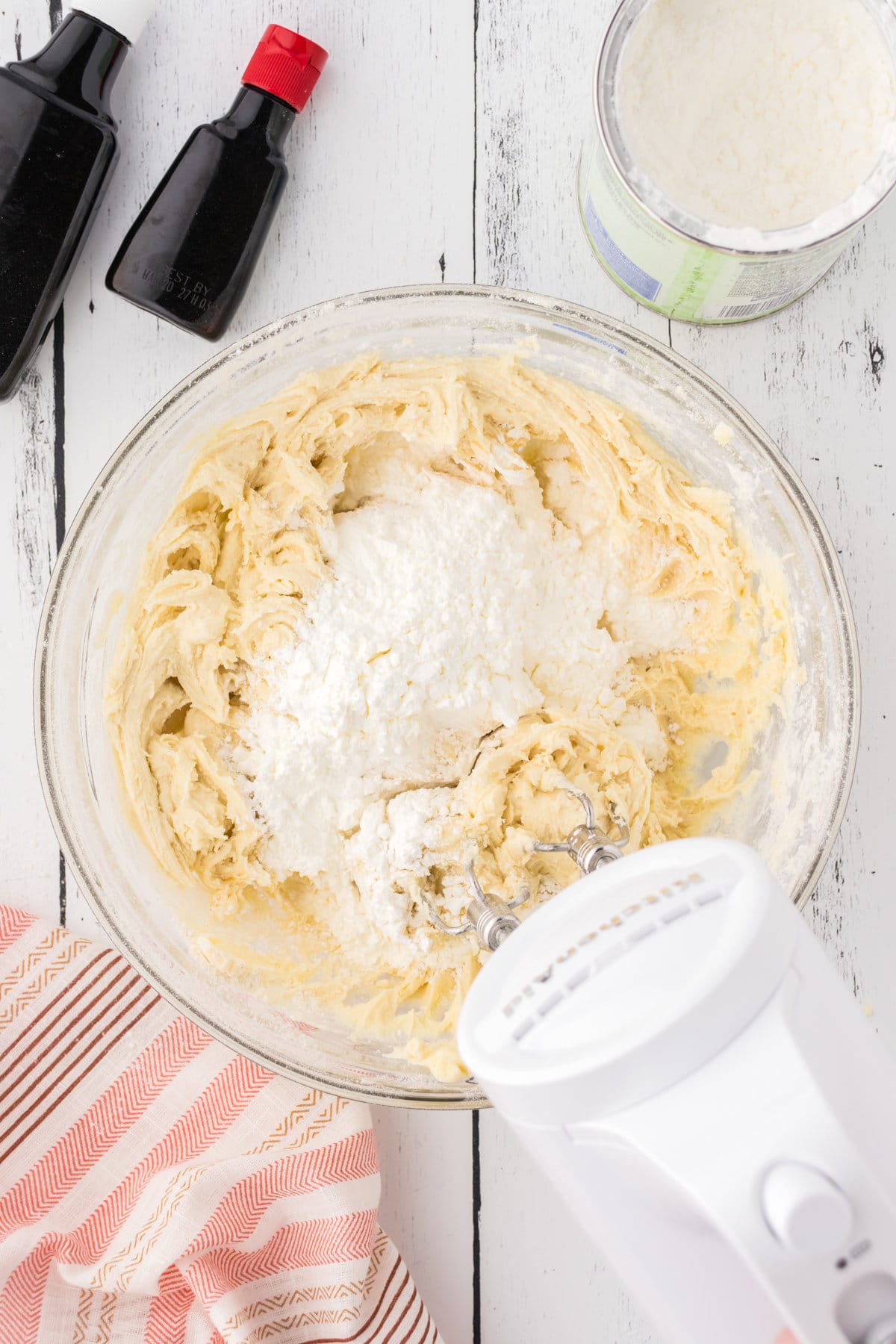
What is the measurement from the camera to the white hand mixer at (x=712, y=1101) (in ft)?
2.00

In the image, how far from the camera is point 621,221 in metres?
1.04

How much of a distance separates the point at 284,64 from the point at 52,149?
266 millimetres

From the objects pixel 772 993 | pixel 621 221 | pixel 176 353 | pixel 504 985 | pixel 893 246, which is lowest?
pixel 504 985

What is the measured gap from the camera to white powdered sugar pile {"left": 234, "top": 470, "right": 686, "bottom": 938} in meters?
1.07

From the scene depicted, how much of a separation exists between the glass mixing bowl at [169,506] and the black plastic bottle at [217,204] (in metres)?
0.13

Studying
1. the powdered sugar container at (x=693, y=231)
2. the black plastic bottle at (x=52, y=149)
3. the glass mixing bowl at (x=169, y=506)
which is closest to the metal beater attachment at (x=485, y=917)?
the glass mixing bowl at (x=169, y=506)

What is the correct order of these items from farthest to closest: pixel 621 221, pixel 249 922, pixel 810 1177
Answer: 1. pixel 249 922
2. pixel 621 221
3. pixel 810 1177

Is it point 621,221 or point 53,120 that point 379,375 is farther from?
point 53,120

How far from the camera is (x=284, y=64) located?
1.11 m

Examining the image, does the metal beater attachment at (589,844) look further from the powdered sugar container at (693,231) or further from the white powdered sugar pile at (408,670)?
the powdered sugar container at (693,231)


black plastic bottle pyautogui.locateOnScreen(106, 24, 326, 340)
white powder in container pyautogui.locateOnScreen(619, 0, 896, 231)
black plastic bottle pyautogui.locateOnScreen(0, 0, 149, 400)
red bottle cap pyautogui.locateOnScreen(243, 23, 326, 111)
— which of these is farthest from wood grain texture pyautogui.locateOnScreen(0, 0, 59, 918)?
Answer: white powder in container pyautogui.locateOnScreen(619, 0, 896, 231)

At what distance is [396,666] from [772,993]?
1.70 ft

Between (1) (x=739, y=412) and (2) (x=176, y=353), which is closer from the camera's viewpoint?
(1) (x=739, y=412)

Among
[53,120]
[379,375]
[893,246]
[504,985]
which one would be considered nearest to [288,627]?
[379,375]
